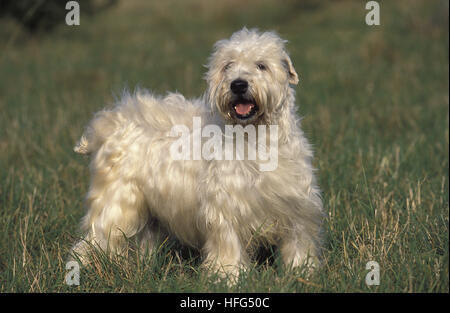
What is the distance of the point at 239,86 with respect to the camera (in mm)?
3363

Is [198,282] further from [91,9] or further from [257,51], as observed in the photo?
[91,9]

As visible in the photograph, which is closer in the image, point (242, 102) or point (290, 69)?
point (242, 102)

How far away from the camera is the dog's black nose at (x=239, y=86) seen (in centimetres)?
336

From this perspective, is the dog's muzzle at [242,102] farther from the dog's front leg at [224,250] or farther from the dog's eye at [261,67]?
the dog's front leg at [224,250]

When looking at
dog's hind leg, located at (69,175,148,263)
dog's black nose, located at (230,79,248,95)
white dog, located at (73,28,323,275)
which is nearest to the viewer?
dog's black nose, located at (230,79,248,95)

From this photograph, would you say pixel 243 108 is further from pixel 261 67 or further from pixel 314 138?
pixel 314 138

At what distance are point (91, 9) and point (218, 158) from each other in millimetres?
14139

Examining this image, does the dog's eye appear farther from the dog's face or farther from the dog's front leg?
the dog's front leg

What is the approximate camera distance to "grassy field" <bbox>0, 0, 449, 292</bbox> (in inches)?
139

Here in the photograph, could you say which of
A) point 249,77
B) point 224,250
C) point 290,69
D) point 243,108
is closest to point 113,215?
point 224,250

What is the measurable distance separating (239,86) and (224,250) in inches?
40.5

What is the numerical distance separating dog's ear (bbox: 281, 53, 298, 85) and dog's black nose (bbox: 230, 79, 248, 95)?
376mm

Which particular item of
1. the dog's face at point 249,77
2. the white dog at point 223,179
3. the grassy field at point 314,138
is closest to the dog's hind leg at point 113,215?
the white dog at point 223,179

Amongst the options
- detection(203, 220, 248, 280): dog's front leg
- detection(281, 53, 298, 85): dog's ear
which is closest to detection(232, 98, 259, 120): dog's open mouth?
detection(281, 53, 298, 85): dog's ear
